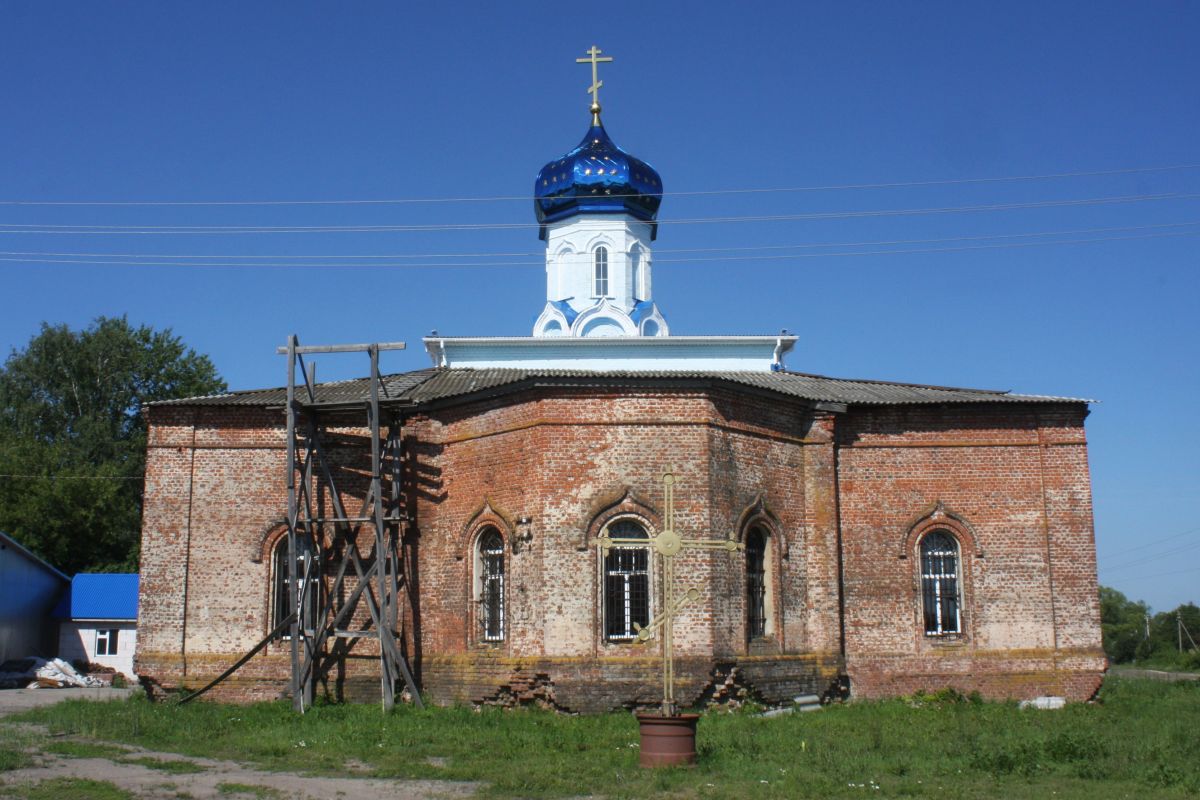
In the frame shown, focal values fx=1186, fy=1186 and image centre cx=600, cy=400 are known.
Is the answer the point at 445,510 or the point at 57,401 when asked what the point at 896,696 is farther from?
the point at 57,401

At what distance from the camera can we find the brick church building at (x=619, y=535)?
50.5 feet

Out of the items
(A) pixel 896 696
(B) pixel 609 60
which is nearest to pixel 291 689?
(A) pixel 896 696

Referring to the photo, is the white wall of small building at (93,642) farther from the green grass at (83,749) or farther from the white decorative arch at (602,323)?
the green grass at (83,749)

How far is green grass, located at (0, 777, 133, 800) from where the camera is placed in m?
9.30

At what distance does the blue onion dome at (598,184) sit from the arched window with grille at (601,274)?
2.87 feet

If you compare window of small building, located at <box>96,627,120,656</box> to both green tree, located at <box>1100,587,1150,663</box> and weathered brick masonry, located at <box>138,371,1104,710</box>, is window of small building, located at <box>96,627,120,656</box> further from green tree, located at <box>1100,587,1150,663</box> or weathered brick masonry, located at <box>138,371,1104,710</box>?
green tree, located at <box>1100,587,1150,663</box>

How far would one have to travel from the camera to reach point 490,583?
643 inches

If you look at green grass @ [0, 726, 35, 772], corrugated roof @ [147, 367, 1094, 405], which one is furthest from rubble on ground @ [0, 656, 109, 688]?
green grass @ [0, 726, 35, 772]

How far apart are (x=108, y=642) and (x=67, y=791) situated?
22.4 meters

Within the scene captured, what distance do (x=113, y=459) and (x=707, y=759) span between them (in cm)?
2964

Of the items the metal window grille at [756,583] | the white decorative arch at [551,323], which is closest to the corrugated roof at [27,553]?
the white decorative arch at [551,323]

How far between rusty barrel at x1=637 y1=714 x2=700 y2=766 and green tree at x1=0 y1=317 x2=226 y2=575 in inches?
1078

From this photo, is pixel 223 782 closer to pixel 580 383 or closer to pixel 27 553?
pixel 580 383

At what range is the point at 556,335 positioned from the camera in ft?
72.2
